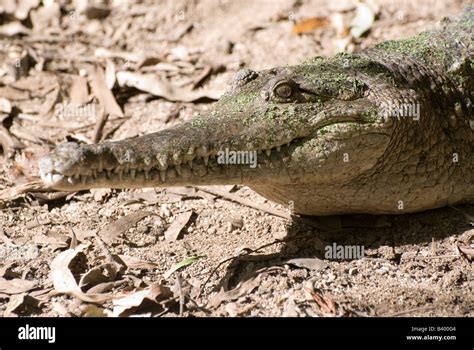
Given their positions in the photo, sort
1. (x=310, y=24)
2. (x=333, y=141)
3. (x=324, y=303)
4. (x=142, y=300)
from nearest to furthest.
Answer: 1. (x=324, y=303)
2. (x=142, y=300)
3. (x=333, y=141)
4. (x=310, y=24)

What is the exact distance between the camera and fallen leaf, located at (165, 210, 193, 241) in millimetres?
5551

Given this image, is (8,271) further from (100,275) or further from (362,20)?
(362,20)

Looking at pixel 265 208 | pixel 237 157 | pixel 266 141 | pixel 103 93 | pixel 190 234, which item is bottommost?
pixel 190 234

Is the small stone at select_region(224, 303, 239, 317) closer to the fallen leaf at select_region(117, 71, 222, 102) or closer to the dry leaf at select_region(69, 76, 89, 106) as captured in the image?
the fallen leaf at select_region(117, 71, 222, 102)

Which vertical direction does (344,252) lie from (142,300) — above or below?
above

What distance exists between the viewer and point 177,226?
567 centimetres

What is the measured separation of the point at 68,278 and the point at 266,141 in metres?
1.59

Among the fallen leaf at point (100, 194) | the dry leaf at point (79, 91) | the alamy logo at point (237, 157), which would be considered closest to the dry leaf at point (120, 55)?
the dry leaf at point (79, 91)

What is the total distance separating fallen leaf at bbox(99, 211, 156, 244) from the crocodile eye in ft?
4.82

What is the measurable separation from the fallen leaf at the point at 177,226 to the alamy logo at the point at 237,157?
41.7 inches

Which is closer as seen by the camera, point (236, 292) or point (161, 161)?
point (161, 161)

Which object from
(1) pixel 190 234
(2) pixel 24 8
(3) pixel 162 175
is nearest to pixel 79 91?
(2) pixel 24 8

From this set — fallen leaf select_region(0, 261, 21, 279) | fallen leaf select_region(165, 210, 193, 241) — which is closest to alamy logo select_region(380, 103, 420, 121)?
fallen leaf select_region(165, 210, 193, 241)

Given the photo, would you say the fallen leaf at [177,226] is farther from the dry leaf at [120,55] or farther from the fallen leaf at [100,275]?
the dry leaf at [120,55]
